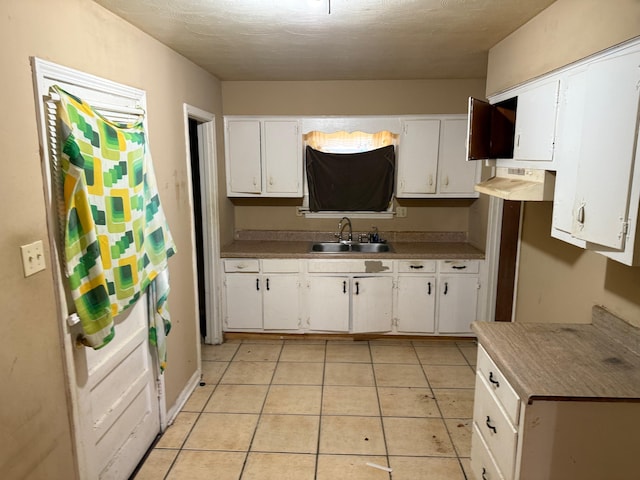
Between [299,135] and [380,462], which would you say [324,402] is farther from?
[299,135]

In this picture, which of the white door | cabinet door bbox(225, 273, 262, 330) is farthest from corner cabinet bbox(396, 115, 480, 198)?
the white door

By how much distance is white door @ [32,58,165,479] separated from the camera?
163cm

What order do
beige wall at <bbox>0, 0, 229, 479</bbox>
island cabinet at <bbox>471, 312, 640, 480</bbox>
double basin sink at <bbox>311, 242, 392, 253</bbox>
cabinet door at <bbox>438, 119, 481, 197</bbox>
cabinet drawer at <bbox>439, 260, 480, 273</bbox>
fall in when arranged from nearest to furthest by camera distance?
beige wall at <bbox>0, 0, 229, 479</bbox>
island cabinet at <bbox>471, 312, 640, 480</bbox>
cabinet drawer at <bbox>439, 260, 480, 273</bbox>
cabinet door at <bbox>438, 119, 481, 197</bbox>
double basin sink at <bbox>311, 242, 392, 253</bbox>

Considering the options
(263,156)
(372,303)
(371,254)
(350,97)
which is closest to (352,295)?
(372,303)

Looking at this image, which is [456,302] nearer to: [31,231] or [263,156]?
[263,156]

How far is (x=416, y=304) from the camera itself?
398cm

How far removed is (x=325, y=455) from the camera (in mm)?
2496

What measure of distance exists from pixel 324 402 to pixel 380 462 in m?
0.70

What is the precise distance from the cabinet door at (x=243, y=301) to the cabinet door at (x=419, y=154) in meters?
1.72

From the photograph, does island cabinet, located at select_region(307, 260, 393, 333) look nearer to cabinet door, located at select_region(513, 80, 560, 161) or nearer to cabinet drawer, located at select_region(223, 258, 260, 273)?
cabinet drawer, located at select_region(223, 258, 260, 273)

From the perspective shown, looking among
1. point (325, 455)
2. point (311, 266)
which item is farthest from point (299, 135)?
point (325, 455)

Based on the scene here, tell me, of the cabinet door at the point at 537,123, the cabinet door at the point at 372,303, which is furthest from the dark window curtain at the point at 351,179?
the cabinet door at the point at 537,123

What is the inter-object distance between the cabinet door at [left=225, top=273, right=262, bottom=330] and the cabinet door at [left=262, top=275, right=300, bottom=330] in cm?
7

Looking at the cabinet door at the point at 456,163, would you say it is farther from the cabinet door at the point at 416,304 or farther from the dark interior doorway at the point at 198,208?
the dark interior doorway at the point at 198,208
